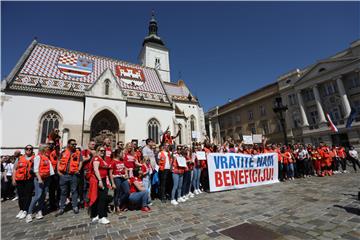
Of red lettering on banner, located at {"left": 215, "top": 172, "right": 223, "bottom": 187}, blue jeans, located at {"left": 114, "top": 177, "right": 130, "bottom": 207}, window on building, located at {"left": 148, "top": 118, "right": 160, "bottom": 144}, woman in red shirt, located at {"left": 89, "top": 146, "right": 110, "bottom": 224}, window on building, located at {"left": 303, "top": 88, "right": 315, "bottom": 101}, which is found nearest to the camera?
woman in red shirt, located at {"left": 89, "top": 146, "right": 110, "bottom": 224}

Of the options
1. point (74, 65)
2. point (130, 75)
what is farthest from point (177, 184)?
point (130, 75)

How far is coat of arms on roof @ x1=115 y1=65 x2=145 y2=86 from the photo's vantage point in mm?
23030

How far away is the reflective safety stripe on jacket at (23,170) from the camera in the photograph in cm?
479

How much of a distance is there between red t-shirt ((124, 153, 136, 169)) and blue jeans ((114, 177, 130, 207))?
44cm

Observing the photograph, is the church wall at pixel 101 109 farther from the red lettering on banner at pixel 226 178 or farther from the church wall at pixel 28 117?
the red lettering on banner at pixel 226 178

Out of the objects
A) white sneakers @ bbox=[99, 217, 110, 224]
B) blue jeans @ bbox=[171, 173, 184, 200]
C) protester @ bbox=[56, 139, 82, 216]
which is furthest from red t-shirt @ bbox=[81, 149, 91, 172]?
blue jeans @ bbox=[171, 173, 184, 200]

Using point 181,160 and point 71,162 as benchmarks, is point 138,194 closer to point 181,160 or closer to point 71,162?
point 181,160

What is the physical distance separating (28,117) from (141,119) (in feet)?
33.3

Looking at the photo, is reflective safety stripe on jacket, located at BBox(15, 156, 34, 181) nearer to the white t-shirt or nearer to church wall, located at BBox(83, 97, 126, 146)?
the white t-shirt

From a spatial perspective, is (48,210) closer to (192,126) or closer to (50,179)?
(50,179)

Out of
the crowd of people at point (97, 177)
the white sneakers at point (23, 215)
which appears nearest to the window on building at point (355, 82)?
the crowd of people at point (97, 177)

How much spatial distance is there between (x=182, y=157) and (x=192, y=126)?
23.3 meters

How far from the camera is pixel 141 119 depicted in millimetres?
20594

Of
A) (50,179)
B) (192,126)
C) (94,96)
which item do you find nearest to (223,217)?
(50,179)
